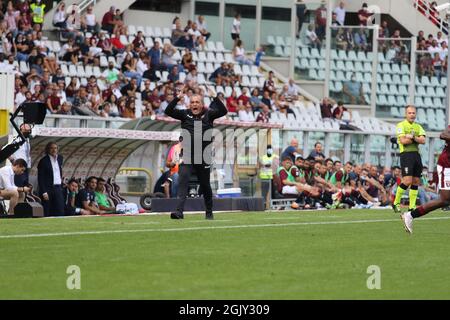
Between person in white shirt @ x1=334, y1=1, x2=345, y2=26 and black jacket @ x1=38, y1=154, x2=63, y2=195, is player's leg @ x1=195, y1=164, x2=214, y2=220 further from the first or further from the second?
person in white shirt @ x1=334, y1=1, x2=345, y2=26

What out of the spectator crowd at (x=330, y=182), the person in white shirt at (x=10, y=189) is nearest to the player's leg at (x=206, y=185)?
the person in white shirt at (x=10, y=189)

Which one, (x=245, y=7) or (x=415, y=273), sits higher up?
(x=245, y=7)

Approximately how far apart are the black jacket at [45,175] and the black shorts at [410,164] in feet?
21.0

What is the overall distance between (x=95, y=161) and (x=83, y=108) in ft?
12.1

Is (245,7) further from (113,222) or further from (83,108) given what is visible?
(113,222)

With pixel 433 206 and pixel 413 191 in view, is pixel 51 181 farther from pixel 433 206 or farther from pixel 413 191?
pixel 433 206

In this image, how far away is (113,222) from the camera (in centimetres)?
1970

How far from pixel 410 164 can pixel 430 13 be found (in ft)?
79.4

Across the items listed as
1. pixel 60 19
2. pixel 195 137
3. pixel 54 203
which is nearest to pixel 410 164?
pixel 195 137

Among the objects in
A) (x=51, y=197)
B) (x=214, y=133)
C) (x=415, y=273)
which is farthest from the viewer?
(x=214, y=133)

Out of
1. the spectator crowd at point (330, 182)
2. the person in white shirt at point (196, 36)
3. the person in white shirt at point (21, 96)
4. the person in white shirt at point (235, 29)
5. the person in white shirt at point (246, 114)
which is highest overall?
the person in white shirt at point (235, 29)

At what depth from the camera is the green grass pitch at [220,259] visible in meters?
10.6

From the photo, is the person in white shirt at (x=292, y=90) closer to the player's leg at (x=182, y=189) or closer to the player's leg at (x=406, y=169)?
the player's leg at (x=406, y=169)

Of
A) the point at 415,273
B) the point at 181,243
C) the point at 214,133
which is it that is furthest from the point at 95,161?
the point at 415,273
